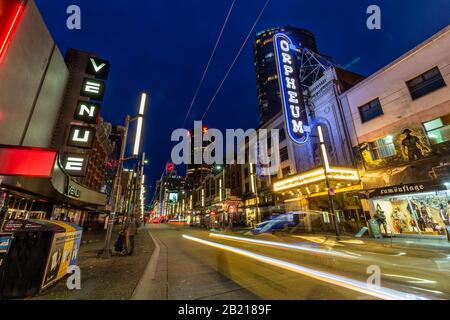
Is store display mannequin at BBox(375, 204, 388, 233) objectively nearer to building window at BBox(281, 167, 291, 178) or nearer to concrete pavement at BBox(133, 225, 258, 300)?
building window at BBox(281, 167, 291, 178)

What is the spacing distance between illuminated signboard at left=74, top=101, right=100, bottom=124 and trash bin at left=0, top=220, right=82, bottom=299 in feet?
25.5

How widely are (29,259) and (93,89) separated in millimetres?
10699

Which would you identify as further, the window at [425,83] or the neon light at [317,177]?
the neon light at [317,177]

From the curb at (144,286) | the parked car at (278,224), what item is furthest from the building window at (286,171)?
the curb at (144,286)

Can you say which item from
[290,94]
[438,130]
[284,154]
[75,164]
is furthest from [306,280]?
[284,154]

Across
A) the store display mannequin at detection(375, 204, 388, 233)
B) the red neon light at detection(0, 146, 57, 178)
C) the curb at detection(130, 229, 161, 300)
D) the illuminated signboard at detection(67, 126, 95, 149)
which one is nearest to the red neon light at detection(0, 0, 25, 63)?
the red neon light at detection(0, 146, 57, 178)

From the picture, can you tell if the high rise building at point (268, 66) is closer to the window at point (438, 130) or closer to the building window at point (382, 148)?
the building window at point (382, 148)

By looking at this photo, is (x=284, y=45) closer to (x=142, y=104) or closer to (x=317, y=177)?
(x=317, y=177)

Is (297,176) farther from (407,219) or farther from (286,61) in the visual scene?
(286,61)

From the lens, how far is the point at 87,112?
1129 cm

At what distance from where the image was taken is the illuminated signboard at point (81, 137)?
10.6 m

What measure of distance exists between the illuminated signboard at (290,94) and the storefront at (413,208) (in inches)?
314

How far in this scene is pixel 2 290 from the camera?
418cm

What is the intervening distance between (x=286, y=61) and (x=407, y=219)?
17.6 m
